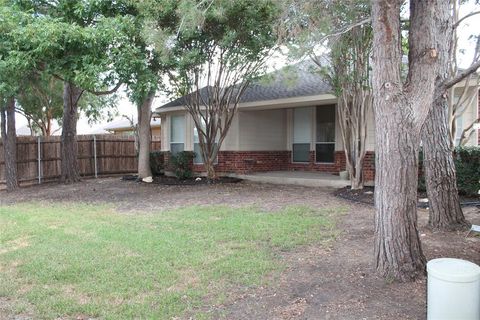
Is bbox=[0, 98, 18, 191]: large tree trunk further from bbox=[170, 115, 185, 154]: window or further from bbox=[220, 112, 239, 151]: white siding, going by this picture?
bbox=[220, 112, 239, 151]: white siding

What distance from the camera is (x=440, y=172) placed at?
6.43m

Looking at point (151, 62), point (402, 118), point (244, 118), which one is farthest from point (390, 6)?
point (244, 118)

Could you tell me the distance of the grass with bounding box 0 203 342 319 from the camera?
4.19 m

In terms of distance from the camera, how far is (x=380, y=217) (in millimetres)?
4488

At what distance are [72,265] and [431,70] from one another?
15.7 ft

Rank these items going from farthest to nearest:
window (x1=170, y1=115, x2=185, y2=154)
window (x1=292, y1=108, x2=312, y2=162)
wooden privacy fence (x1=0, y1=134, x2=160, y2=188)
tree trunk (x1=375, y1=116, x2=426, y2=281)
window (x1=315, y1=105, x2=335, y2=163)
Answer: window (x1=170, y1=115, x2=185, y2=154), wooden privacy fence (x1=0, y1=134, x2=160, y2=188), window (x1=292, y1=108, x2=312, y2=162), window (x1=315, y1=105, x2=335, y2=163), tree trunk (x1=375, y1=116, x2=426, y2=281)

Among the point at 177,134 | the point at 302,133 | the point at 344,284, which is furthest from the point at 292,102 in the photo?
the point at 344,284

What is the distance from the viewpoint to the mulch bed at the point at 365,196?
8.79 metres

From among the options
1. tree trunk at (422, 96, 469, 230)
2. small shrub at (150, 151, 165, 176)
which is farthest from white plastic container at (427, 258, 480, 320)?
small shrub at (150, 151, 165, 176)

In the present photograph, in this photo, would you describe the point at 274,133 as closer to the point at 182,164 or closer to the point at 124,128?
the point at 182,164

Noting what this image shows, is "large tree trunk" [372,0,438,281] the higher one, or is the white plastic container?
"large tree trunk" [372,0,438,281]

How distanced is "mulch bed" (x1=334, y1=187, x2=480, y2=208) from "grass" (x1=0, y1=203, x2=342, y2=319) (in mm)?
1485

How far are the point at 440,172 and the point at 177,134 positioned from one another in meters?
11.8

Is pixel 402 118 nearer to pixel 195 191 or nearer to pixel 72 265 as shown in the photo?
pixel 72 265
